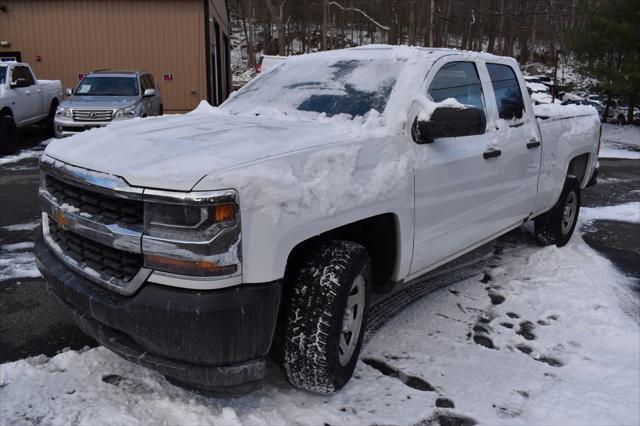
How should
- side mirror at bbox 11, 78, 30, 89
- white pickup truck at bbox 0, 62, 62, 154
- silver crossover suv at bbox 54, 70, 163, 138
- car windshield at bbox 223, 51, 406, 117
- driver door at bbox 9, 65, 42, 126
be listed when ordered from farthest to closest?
driver door at bbox 9, 65, 42, 126 → side mirror at bbox 11, 78, 30, 89 → silver crossover suv at bbox 54, 70, 163, 138 → white pickup truck at bbox 0, 62, 62, 154 → car windshield at bbox 223, 51, 406, 117

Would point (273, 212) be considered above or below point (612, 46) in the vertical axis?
below

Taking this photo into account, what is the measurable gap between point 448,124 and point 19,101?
1188cm

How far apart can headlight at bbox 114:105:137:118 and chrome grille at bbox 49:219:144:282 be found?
31.0ft

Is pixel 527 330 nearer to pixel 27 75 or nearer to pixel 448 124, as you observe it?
pixel 448 124

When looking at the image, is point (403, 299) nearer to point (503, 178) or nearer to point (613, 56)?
point (503, 178)

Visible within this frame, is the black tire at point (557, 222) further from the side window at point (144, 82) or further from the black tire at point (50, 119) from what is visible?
the black tire at point (50, 119)

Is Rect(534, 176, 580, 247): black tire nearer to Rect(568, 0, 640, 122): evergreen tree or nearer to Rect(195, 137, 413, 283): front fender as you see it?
Rect(195, 137, 413, 283): front fender

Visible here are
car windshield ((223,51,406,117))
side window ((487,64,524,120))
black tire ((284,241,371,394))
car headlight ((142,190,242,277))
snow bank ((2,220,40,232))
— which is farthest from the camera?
snow bank ((2,220,40,232))

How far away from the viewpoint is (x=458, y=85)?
13.1 feet

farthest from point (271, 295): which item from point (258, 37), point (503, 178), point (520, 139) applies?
point (258, 37)

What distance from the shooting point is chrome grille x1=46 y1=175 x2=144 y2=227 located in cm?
244

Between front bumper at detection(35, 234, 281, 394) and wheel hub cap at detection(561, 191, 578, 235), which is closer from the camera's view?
front bumper at detection(35, 234, 281, 394)

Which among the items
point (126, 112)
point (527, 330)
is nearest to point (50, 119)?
point (126, 112)

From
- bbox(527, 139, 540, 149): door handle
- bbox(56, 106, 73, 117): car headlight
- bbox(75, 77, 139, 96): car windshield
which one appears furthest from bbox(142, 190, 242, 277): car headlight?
bbox(75, 77, 139, 96): car windshield
